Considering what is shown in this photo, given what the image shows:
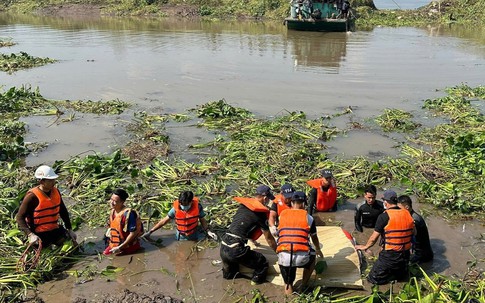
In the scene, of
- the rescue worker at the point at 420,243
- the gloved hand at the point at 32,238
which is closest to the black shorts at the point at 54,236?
the gloved hand at the point at 32,238

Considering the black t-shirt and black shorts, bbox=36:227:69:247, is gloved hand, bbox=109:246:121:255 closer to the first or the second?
black shorts, bbox=36:227:69:247

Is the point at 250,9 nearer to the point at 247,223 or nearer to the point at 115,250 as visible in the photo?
the point at 115,250

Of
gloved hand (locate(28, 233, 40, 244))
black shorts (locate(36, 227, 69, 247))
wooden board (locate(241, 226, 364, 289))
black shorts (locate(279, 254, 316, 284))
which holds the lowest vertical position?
wooden board (locate(241, 226, 364, 289))

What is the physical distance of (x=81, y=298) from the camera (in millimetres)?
5480

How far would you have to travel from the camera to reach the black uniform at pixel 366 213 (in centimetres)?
702

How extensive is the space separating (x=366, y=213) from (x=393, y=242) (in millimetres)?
1475

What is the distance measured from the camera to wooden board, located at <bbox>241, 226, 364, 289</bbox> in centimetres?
569

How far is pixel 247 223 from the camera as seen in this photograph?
18.4 feet

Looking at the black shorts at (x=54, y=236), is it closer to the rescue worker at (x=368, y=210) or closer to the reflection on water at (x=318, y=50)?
the rescue worker at (x=368, y=210)

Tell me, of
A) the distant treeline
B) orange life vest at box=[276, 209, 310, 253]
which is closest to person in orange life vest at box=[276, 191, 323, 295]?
orange life vest at box=[276, 209, 310, 253]

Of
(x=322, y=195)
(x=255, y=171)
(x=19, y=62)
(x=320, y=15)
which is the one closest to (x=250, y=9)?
(x=320, y=15)

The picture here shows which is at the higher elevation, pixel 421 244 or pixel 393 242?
pixel 393 242

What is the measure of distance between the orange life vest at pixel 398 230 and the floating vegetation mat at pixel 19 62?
64.0 feet

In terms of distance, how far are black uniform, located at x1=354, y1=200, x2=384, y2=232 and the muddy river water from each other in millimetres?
290
